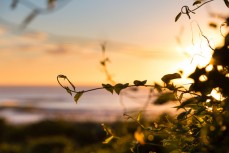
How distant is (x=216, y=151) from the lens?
1.21m

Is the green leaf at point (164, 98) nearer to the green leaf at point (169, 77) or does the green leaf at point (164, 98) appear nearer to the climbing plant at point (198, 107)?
the climbing plant at point (198, 107)

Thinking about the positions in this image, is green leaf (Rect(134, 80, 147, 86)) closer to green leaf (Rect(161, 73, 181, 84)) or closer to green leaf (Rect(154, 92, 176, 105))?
green leaf (Rect(161, 73, 181, 84))

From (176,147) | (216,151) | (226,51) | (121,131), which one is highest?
(226,51)

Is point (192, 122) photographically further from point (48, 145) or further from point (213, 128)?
point (48, 145)

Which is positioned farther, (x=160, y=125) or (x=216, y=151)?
(x=160, y=125)

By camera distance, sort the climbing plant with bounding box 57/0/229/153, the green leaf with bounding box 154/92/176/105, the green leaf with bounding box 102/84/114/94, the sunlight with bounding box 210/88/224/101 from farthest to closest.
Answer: the green leaf with bounding box 154/92/176/105
the green leaf with bounding box 102/84/114/94
the sunlight with bounding box 210/88/224/101
the climbing plant with bounding box 57/0/229/153

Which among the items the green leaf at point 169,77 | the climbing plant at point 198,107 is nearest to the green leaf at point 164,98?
the climbing plant at point 198,107

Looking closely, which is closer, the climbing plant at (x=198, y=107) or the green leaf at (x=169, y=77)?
the climbing plant at (x=198, y=107)

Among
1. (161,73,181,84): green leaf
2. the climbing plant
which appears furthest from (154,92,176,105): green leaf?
(161,73,181,84): green leaf

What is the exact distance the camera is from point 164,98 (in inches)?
78.6

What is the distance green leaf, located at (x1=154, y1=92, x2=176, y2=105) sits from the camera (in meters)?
1.97

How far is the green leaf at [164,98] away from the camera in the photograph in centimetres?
197

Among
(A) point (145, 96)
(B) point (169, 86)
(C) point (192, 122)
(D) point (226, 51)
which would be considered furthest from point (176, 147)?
(D) point (226, 51)

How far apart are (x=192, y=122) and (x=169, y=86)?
242 mm
